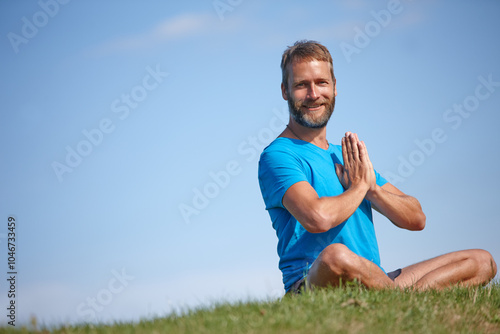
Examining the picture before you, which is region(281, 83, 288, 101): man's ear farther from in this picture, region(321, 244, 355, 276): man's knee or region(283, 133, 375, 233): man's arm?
region(321, 244, 355, 276): man's knee

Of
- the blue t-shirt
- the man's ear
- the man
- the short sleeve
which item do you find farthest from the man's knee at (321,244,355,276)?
the man's ear

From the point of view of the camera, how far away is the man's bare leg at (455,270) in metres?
6.54

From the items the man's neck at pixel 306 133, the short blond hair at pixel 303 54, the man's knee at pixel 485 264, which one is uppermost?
the short blond hair at pixel 303 54

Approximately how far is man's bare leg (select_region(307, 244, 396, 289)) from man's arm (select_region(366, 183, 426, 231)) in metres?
0.86

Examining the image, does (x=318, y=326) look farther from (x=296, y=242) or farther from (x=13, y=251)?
(x=13, y=251)

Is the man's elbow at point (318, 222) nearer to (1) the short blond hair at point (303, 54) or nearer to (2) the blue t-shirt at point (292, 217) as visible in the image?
(2) the blue t-shirt at point (292, 217)

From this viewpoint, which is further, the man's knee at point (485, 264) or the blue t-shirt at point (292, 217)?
the man's knee at point (485, 264)

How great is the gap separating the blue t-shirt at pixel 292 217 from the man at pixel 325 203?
0.01 meters

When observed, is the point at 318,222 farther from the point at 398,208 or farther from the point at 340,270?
the point at 398,208

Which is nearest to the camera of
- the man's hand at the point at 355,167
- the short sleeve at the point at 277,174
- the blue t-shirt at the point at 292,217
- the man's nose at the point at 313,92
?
the short sleeve at the point at 277,174

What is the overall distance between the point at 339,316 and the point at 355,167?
6.89ft

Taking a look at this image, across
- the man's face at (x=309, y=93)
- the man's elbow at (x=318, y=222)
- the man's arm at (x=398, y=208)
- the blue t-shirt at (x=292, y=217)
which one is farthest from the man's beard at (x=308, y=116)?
the man's elbow at (x=318, y=222)

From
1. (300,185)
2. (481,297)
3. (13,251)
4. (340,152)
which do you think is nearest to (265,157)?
(300,185)

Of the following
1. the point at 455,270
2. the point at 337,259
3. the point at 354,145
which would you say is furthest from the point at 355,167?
the point at 455,270
